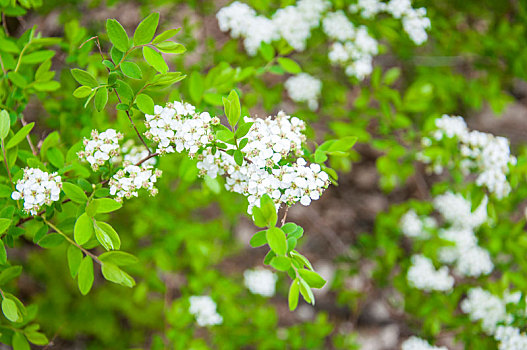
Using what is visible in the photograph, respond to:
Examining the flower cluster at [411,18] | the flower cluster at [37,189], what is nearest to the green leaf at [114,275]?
the flower cluster at [37,189]

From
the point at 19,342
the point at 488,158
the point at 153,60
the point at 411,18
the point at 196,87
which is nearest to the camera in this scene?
the point at 153,60

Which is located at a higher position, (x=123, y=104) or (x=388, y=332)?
(x=123, y=104)

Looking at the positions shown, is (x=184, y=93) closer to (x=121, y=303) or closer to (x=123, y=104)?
(x=123, y=104)

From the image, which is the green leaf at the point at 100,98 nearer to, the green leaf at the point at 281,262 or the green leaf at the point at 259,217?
the green leaf at the point at 259,217

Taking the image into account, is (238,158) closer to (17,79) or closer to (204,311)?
(17,79)

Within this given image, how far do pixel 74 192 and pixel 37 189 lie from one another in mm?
101

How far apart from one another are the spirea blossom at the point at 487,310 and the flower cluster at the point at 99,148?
218 centimetres

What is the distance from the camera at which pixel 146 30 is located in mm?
1171

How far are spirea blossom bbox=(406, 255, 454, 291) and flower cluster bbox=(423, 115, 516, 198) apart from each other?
2.86 feet

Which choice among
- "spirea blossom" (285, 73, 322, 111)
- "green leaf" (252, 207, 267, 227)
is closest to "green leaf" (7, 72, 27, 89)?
"green leaf" (252, 207, 267, 227)

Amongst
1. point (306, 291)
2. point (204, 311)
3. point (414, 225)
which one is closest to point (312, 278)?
point (306, 291)

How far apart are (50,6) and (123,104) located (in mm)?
2182

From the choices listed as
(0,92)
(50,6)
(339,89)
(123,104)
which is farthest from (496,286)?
(50,6)

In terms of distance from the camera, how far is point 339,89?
2793 millimetres
